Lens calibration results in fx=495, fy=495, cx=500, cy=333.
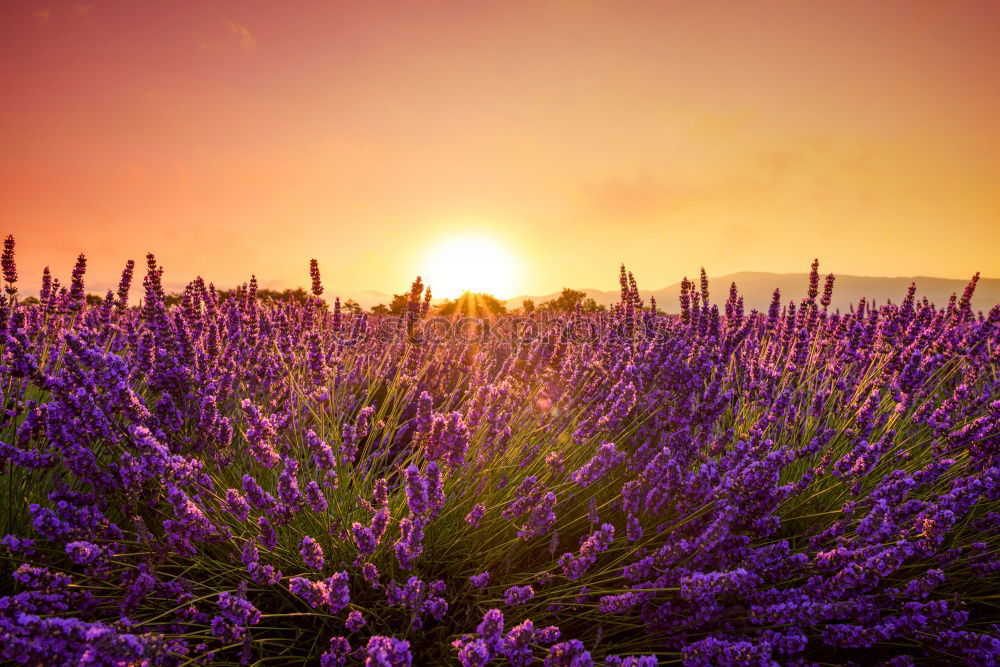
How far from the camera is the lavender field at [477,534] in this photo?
50.8 inches

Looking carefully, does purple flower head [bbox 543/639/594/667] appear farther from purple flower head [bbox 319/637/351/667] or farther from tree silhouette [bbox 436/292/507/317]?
tree silhouette [bbox 436/292/507/317]

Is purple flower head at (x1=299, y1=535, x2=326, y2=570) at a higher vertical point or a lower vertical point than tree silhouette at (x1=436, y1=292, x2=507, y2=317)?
lower

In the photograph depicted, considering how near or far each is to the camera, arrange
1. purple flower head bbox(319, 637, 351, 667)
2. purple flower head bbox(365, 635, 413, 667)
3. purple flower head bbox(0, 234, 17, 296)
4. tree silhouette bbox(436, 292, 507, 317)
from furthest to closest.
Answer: tree silhouette bbox(436, 292, 507, 317), purple flower head bbox(0, 234, 17, 296), purple flower head bbox(319, 637, 351, 667), purple flower head bbox(365, 635, 413, 667)

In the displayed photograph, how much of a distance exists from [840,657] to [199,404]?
8.68 ft

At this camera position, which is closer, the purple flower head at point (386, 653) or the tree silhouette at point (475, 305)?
the purple flower head at point (386, 653)

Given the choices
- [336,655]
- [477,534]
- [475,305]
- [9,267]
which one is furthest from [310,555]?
[475,305]

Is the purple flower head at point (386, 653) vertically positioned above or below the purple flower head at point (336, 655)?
above

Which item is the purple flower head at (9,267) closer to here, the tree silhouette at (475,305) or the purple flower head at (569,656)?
the purple flower head at (569,656)

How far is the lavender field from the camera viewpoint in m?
1.29

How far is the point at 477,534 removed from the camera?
1821mm

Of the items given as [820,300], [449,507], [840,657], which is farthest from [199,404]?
[820,300]

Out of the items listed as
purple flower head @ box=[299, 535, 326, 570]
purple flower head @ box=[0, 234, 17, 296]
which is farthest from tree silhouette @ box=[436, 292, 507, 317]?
purple flower head @ box=[299, 535, 326, 570]

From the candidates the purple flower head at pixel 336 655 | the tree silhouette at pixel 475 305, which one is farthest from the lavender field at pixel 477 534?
the tree silhouette at pixel 475 305

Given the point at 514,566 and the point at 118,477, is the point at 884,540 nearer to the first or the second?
the point at 514,566
